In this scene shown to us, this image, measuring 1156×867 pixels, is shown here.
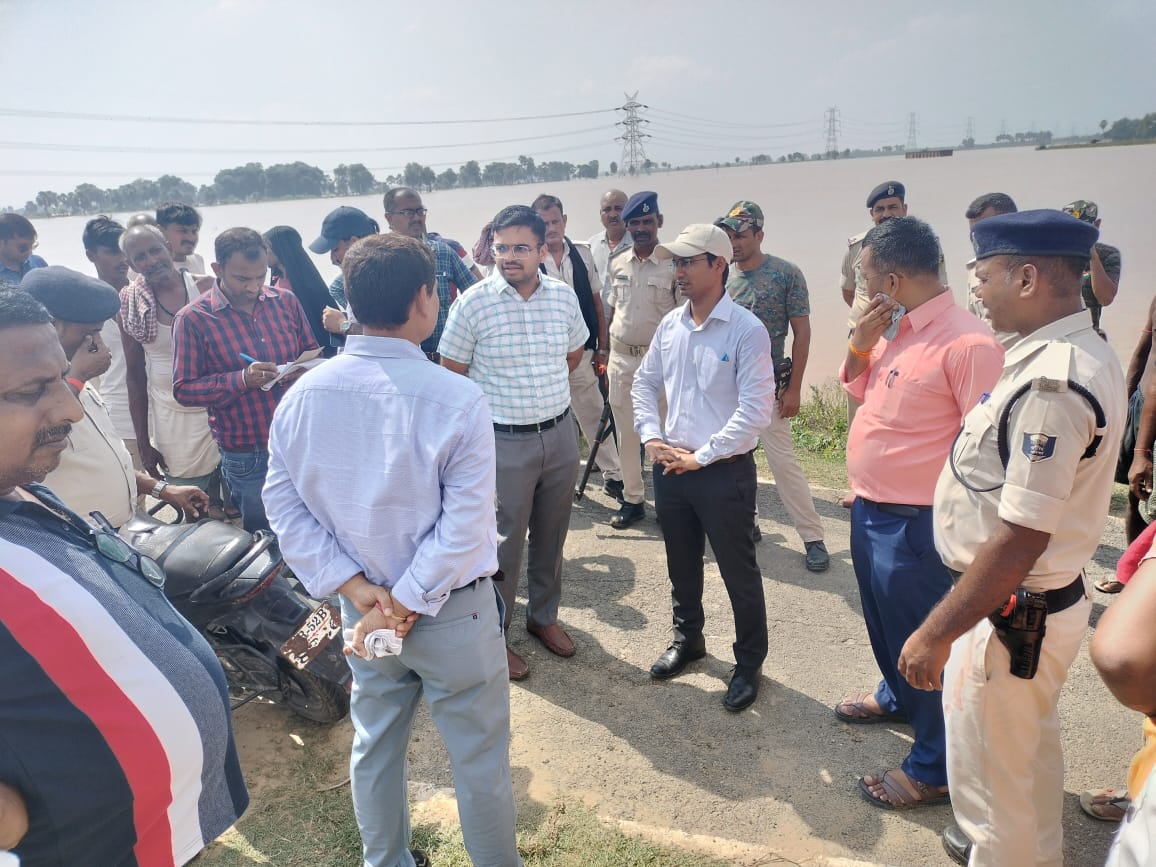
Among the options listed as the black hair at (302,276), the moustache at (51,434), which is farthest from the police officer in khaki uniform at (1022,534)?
the black hair at (302,276)

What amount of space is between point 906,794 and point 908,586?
0.76m

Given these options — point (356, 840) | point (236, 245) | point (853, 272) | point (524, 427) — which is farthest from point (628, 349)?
point (356, 840)

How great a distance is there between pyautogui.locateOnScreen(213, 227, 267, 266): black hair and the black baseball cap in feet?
3.41

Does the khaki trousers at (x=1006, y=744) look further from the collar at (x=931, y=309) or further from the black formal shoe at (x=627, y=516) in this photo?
the black formal shoe at (x=627, y=516)

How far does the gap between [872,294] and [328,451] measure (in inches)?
77.2

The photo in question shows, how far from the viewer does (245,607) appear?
119 inches

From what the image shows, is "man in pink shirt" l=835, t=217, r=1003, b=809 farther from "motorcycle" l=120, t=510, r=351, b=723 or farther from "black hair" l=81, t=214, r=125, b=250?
"black hair" l=81, t=214, r=125, b=250

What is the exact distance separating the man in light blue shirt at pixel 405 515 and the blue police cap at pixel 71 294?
1.30 meters

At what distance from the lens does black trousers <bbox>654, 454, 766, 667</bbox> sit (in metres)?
3.11

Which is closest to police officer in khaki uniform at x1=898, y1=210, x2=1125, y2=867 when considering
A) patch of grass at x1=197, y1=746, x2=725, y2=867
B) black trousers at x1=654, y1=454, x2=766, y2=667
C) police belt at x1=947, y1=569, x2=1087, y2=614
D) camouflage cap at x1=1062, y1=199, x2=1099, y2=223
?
police belt at x1=947, y1=569, x2=1087, y2=614

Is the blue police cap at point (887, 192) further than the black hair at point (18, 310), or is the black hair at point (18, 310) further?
the blue police cap at point (887, 192)

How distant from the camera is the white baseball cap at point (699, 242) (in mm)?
Result: 3039

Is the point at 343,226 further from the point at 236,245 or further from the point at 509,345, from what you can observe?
the point at 509,345

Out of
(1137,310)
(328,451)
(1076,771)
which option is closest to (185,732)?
(328,451)
